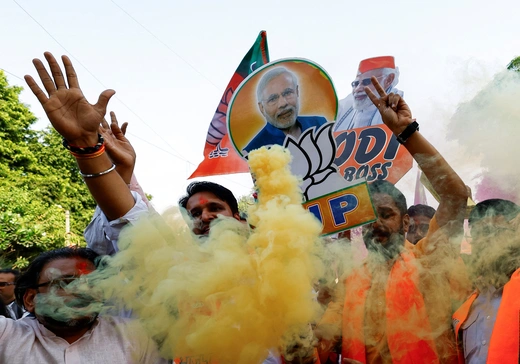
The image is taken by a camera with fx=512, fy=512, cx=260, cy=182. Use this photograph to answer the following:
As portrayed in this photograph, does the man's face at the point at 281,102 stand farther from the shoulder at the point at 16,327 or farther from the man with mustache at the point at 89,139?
the shoulder at the point at 16,327

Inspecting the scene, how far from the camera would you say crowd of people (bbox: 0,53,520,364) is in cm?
219

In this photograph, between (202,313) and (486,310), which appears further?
(486,310)

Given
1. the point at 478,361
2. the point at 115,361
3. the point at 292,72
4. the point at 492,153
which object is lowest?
the point at 478,361

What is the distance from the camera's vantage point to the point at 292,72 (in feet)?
13.5

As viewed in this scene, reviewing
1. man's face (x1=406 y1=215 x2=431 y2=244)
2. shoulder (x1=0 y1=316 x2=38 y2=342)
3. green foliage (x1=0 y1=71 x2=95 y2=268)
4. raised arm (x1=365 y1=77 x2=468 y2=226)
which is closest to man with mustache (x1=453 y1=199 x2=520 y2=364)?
raised arm (x1=365 y1=77 x2=468 y2=226)

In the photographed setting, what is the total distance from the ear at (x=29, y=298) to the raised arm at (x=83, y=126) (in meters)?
0.46

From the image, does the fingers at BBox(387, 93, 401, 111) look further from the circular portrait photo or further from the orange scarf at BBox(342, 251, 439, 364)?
the circular portrait photo

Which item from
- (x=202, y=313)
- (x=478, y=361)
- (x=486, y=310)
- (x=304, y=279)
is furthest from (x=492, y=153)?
(x=202, y=313)

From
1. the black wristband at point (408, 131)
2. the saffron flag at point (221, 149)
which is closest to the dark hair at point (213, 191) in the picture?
the black wristband at point (408, 131)

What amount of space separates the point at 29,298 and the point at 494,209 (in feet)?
7.32

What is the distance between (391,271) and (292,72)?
198cm

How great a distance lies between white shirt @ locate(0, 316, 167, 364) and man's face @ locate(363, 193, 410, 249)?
1420 mm

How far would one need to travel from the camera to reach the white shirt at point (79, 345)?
81.8 inches

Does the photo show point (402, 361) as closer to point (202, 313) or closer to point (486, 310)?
point (486, 310)
